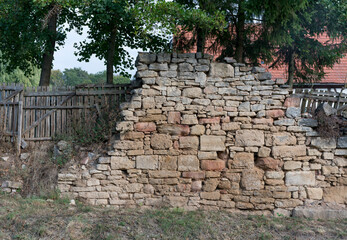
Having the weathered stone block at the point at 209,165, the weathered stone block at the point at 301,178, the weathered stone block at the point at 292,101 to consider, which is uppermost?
the weathered stone block at the point at 292,101

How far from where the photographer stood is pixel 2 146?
7.41m

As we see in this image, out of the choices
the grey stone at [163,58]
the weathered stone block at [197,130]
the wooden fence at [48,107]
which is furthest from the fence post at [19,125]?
the weathered stone block at [197,130]

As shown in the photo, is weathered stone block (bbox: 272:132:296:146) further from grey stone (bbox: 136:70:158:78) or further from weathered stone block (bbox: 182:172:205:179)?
grey stone (bbox: 136:70:158:78)

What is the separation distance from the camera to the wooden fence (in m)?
7.46

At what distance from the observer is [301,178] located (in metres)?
6.69

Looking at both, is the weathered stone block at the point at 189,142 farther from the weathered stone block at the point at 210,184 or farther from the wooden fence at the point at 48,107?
the wooden fence at the point at 48,107

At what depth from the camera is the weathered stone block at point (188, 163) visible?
21.4 ft

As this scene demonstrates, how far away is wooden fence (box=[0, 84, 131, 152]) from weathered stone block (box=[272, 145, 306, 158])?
3.57 metres

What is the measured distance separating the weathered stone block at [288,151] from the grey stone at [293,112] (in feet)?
2.13

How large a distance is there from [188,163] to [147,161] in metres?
0.84

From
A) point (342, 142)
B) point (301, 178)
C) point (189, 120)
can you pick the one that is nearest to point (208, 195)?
point (189, 120)

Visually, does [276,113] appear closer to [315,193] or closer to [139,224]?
[315,193]

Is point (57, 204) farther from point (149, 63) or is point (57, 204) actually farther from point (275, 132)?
point (275, 132)

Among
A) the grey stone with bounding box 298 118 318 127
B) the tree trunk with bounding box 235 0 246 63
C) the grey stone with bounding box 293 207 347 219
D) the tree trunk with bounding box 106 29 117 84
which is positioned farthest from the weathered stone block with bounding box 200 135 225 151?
the tree trunk with bounding box 106 29 117 84
